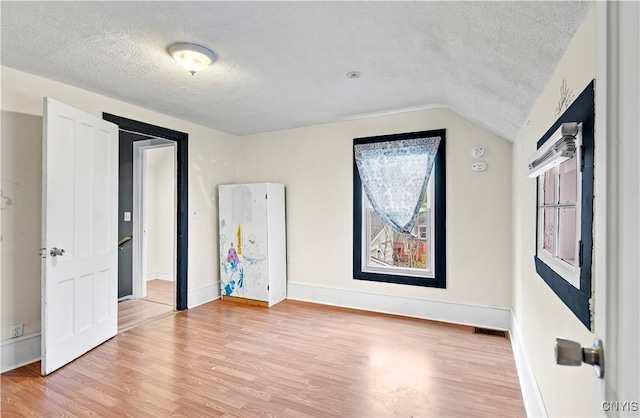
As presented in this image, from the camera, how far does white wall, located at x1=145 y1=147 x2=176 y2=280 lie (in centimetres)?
566

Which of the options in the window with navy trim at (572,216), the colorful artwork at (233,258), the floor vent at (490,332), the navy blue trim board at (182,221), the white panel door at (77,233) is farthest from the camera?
the colorful artwork at (233,258)

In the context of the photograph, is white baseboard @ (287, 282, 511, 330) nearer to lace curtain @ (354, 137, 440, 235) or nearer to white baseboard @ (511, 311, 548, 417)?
white baseboard @ (511, 311, 548, 417)

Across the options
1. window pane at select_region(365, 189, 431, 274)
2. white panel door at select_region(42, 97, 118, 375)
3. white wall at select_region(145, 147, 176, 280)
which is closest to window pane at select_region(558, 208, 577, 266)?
window pane at select_region(365, 189, 431, 274)

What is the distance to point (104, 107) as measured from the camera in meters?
3.25

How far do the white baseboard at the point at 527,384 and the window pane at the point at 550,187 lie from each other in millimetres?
1104

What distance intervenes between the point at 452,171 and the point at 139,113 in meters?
3.55

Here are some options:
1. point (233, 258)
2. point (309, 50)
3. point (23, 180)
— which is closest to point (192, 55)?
point (309, 50)

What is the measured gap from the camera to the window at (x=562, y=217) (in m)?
1.22

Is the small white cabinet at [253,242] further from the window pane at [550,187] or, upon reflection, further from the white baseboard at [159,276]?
the window pane at [550,187]

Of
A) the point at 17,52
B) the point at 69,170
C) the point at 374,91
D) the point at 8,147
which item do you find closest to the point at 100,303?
the point at 69,170

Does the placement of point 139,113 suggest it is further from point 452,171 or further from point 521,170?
point 521,170

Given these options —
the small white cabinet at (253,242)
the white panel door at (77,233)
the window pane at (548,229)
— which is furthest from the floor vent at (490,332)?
the white panel door at (77,233)

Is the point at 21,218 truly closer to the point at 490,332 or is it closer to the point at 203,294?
the point at 203,294

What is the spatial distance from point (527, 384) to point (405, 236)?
1.98m
